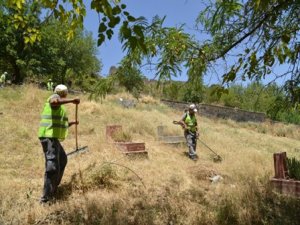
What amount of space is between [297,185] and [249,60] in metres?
3.10

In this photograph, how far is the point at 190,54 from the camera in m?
4.06

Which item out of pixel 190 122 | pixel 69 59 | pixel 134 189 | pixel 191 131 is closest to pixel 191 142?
pixel 191 131

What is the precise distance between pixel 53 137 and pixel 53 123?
0.70 feet

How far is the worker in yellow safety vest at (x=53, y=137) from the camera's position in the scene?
215 inches

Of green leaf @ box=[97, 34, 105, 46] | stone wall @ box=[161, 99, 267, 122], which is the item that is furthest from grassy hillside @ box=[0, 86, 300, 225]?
stone wall @ box=[161, 99, 267, 122]

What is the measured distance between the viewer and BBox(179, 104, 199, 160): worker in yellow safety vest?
10.3 m

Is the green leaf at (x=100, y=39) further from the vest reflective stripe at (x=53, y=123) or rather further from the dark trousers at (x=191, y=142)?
the dark trousers at (x=191, y=142)

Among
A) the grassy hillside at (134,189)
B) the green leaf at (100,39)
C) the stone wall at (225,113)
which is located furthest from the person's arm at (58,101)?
the stone wall at (225,113)

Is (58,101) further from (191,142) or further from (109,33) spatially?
(191,142)

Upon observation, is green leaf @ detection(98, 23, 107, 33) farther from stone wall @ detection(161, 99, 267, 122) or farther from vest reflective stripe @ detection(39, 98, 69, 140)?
stone wall @ detection(161, 99, 267, 122)

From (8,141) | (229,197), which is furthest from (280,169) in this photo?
(8,141)

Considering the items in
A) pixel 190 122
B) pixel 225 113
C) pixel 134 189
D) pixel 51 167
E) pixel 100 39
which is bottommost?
pixel 134 189

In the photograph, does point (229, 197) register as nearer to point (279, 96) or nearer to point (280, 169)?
point (280, 169)

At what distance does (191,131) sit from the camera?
10539 mm
